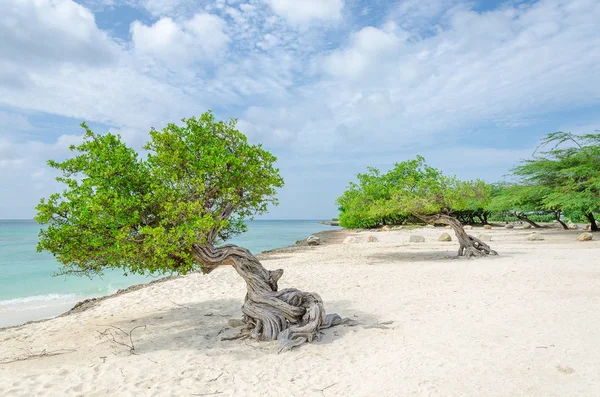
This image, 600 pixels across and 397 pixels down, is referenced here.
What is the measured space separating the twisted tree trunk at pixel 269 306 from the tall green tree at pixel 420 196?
10.5 meters

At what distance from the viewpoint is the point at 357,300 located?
11.0m

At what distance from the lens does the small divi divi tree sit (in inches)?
283

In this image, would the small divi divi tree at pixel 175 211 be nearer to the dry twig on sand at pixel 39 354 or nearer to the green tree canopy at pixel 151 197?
the green tree canopy at pixel 151 197

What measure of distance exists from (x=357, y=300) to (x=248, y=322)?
360 cm

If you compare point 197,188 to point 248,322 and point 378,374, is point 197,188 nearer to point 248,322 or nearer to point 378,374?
point 248,322

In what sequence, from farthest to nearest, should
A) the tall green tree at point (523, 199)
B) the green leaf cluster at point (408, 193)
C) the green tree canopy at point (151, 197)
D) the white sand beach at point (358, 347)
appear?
the tall green tree at point (523, 199) → the green leaf cluster at point (408, 193) → the green tree canopy at point (151, 197) → the white sand beach at point (358, 347)

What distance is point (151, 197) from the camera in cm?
758

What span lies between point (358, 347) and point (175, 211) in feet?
14.3

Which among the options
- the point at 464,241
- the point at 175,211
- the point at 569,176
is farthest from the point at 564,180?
the point at 175,211

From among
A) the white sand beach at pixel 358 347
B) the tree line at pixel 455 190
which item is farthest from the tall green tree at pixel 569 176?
the white sand beach at pixel 358 347

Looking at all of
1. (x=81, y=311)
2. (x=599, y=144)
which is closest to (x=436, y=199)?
(x=81, y=311)

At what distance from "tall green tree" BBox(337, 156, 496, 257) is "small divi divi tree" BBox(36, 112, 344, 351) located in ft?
34.9

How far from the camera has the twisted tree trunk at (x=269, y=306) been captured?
8047mm

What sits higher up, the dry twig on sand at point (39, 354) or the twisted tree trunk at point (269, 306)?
the twisted tree trunk at point (269, 306)
